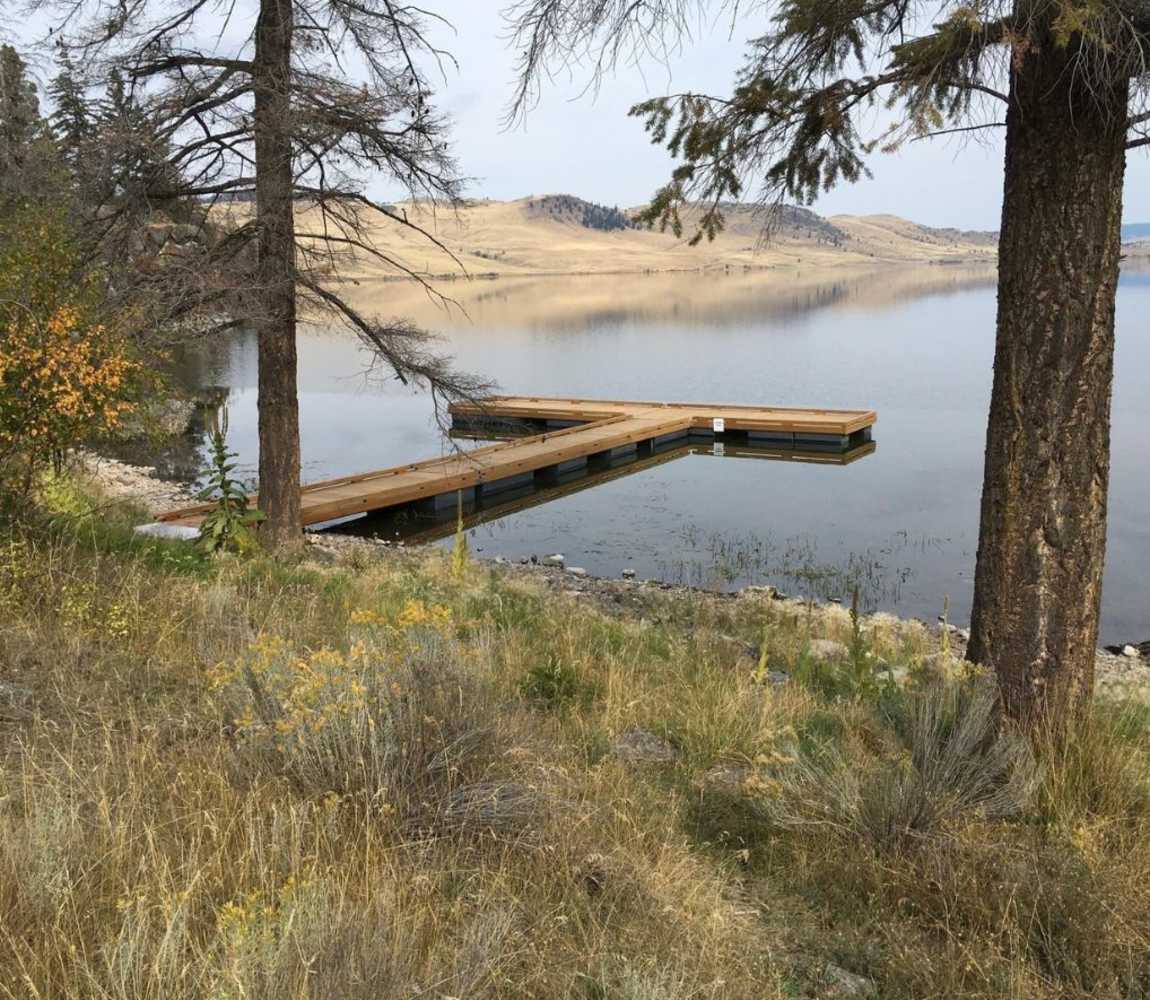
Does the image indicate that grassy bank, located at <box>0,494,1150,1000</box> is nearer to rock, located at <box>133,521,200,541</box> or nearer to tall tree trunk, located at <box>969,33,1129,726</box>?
tall tree trunk, located at <box>969,33,1129,726</box>

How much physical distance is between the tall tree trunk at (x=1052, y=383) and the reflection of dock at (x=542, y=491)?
12.5m

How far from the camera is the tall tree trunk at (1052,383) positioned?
4.41 m

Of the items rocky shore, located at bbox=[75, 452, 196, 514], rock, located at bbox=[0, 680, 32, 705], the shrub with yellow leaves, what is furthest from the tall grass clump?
rocky shore, located at bbox=[75, 452, 196, 514]

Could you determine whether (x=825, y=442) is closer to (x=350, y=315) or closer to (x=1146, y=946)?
(x=350, y=315)

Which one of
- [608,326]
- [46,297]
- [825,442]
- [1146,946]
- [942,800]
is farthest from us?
[608,326]

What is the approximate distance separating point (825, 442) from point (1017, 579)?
67.2ft

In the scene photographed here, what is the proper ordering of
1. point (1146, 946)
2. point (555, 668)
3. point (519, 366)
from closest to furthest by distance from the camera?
point (1146, 946) → point (555, 668) → point (519, 366)

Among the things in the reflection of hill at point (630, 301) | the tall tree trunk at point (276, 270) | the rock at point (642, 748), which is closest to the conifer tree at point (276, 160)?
the tall tree trunk at point (276, 270)

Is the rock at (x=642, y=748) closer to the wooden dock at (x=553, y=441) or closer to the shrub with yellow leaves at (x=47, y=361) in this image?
the shrub with yellow leaves at (x=47, y=361)

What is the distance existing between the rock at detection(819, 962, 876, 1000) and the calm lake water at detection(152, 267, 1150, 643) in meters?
9.66

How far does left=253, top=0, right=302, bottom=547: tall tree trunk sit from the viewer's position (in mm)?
9547

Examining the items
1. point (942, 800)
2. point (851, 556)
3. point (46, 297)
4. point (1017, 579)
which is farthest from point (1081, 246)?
point (851, 556)

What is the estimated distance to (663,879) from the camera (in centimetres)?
305

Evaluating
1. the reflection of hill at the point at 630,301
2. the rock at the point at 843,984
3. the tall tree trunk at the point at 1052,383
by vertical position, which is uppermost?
the reflection of hill at the point at 630,301
